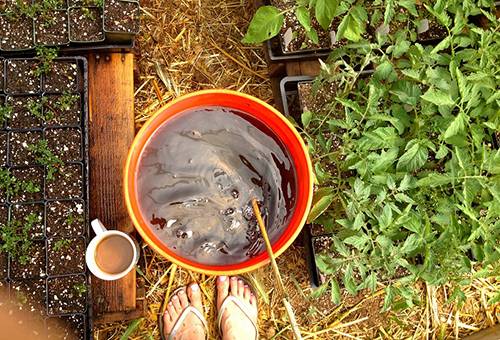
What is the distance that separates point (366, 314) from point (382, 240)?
631 millimetres

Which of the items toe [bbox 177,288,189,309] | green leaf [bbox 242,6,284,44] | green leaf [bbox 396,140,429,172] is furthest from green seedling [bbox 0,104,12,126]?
green leaf [bbox 396,140,429,172]

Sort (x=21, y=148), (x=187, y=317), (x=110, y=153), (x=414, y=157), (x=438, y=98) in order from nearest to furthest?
(x=438, y=98) < (x=414, y=157) < (x=21, y=148) < (x=110, y=153) < (x=187, y=317)

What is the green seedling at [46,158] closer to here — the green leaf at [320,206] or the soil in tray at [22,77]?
the soil in tray at [22,77]

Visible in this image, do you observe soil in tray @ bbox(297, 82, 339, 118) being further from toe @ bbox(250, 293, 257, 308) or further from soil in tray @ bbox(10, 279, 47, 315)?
soil in tray @ bbox(10, 279, 47, 315)

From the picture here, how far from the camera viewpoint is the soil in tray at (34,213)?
169 centimetres

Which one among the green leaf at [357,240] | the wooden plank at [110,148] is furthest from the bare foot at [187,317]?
the green leaf at [357,240]

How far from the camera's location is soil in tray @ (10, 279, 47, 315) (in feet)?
5.43

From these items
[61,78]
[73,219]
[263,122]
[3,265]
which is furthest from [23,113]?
[263,122]

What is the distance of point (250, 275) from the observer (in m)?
2.14

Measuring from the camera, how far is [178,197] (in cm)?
160

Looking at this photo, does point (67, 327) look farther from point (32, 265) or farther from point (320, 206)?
point (320, 206)

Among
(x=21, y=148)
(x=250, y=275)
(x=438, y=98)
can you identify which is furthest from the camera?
(x=250, y=275)

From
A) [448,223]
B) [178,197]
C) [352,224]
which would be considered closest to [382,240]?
[352,224]

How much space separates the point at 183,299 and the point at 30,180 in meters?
0.72
